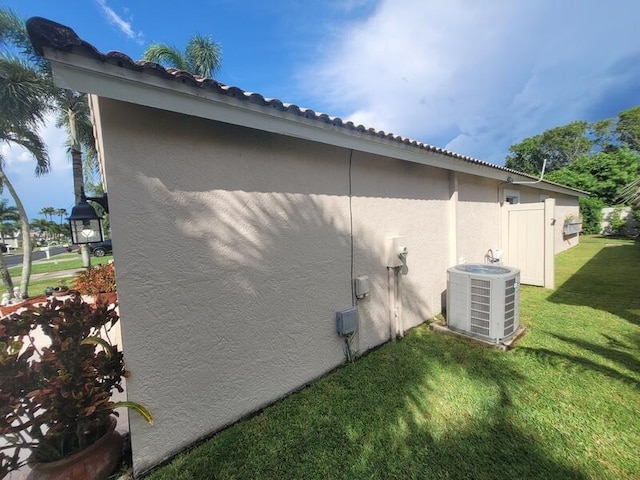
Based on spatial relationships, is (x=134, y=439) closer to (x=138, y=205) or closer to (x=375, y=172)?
(x=138, y=205)

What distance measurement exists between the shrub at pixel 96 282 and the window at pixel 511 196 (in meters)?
13.4

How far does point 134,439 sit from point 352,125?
452 cm

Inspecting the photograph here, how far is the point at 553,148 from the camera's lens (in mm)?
40719

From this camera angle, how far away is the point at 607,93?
216 ft

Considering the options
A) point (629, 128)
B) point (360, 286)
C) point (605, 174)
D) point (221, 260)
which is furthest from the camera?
point (629, 128)

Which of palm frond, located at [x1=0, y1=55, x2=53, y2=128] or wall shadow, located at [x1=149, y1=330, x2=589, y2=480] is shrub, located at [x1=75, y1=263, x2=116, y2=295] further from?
palm frond, located at [x1=0, y1=55, x2=53, y2=128]

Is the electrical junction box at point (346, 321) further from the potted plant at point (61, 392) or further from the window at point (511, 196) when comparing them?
the window at point (511, 196)

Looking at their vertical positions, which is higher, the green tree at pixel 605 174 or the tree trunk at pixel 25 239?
the green tree at pixel 605 174

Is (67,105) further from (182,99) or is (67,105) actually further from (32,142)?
(182,99)

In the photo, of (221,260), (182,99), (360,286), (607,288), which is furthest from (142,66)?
(607,288)

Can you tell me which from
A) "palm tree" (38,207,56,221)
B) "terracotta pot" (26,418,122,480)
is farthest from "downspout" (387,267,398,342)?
"palm tree" (38,207,56,221)

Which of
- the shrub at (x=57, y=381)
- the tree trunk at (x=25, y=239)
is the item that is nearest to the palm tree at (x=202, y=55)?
the tree trunk at (x=25, y=239)

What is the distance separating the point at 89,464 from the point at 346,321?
3.27m

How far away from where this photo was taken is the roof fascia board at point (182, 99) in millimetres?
2021
